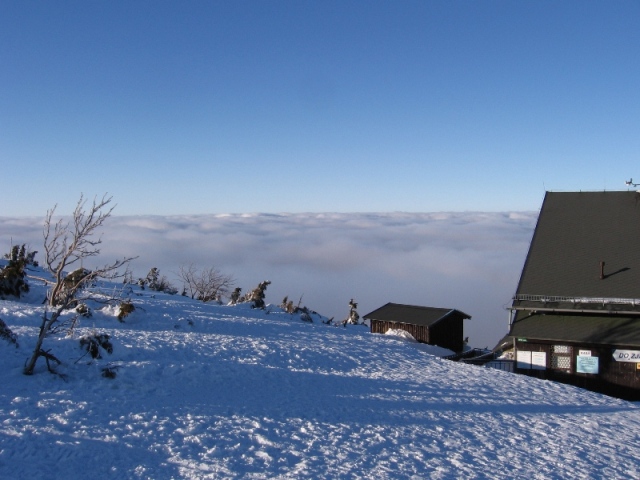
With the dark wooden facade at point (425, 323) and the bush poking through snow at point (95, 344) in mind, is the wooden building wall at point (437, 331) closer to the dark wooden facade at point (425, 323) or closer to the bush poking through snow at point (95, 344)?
the dark wooden facade at point (425, 323)

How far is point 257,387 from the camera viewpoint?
1559cm

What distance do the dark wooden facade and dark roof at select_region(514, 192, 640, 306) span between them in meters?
8.86

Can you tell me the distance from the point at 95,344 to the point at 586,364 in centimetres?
2071

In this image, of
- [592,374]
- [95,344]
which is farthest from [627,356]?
[95,344]

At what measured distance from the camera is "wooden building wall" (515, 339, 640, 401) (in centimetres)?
2258

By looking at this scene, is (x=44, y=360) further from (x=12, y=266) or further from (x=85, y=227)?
(x=12, y=266)

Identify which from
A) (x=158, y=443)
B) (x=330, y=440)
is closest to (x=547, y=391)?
(x=330, y=440)

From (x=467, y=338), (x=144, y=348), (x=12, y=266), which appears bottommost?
(x=467, y=338)

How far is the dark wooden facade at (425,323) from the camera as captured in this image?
3419cm

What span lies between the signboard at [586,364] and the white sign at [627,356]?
2.60 feet

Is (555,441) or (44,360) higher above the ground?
(44,360)

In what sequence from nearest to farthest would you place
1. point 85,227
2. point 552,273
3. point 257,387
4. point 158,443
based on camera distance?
1. point 158,443
2. point 85,227
3. point 257,387
4. point 552,273

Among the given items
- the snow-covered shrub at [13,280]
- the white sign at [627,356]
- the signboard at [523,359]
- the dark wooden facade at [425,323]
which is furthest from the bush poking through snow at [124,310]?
the white sign at [627,356]

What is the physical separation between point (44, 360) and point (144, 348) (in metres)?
3.43
